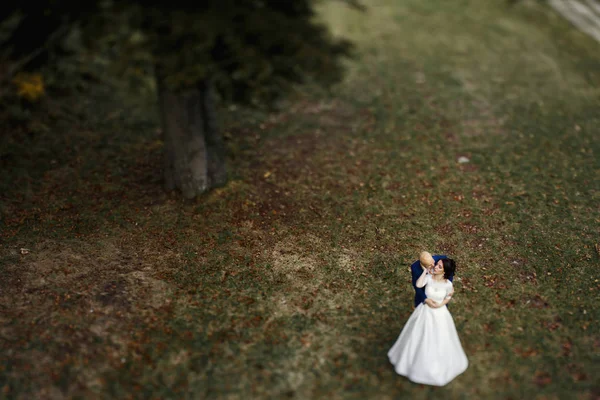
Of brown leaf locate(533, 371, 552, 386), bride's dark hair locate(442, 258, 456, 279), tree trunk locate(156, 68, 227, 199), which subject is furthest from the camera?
tree trunk locate(156, 68, 227, 199)

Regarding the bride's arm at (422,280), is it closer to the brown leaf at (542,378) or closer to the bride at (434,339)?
the bride at (434,339)

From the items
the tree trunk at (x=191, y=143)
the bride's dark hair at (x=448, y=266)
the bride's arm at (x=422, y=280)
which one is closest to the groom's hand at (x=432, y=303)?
the bride's arm at (x=422, y=280)

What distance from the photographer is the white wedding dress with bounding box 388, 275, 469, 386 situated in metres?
6.41

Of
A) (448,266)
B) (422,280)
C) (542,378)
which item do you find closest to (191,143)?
(422,280)

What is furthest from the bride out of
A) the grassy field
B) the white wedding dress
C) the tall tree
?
the tall tree

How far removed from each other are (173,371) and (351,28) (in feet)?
44.9

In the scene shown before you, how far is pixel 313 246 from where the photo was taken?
8945 millimetres

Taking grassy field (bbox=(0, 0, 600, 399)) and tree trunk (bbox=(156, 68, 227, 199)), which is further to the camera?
tree trunk (bbox=(156, 68, 227, 199))

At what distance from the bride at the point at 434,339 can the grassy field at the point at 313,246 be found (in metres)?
0.21

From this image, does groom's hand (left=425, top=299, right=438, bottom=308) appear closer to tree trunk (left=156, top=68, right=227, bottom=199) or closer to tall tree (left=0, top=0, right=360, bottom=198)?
tall tree (left=0, top=0, right=360, bottom=198)

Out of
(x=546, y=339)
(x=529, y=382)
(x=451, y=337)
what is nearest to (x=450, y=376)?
(x=451, y=337)

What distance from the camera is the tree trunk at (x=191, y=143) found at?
9.09m

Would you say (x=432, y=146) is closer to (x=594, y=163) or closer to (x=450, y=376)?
(x=594, y=163)

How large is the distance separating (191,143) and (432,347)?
517 centimetres
